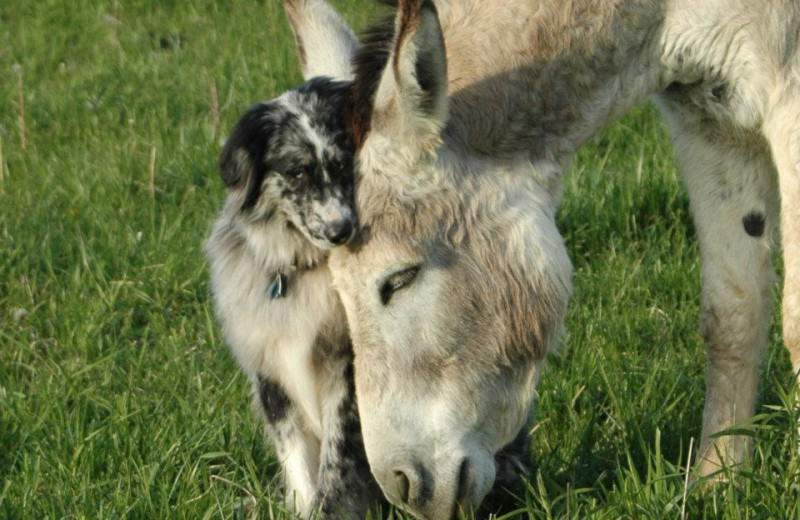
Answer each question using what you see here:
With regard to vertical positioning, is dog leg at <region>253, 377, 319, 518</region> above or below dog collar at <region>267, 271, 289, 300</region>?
below

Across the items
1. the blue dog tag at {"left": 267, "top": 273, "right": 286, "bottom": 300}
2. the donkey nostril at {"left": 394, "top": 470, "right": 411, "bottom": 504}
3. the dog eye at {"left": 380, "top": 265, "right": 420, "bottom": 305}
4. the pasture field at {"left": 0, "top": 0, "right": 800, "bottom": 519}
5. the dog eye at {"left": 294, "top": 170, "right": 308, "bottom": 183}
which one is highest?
the dog eye at {"left": 294, "top": 170, "right": 308, "bottom": 183}

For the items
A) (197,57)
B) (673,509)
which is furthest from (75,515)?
(197,57)

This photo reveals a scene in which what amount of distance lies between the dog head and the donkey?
2.3 inches

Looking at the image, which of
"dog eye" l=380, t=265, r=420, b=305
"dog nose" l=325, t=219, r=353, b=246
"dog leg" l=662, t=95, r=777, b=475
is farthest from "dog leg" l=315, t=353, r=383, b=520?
"dog leg" l=662, t=95, r=777, b=475

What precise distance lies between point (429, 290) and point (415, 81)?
0.52 m

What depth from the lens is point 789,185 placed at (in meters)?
3.40

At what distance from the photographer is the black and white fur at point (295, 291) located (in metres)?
3.12

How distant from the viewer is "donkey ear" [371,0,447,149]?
9.39 feet

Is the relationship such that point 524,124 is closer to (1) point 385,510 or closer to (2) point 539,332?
(2) point 539,332

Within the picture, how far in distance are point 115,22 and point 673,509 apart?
20.7 feet

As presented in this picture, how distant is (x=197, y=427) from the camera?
3.77m

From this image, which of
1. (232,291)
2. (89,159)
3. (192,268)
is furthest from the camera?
(89,159)

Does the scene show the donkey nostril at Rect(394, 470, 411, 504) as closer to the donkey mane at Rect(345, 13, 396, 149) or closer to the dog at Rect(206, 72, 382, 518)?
the dog at Rect(206, 72, 382, 518)

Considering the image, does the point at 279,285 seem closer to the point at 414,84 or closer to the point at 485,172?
the point at 485,172
